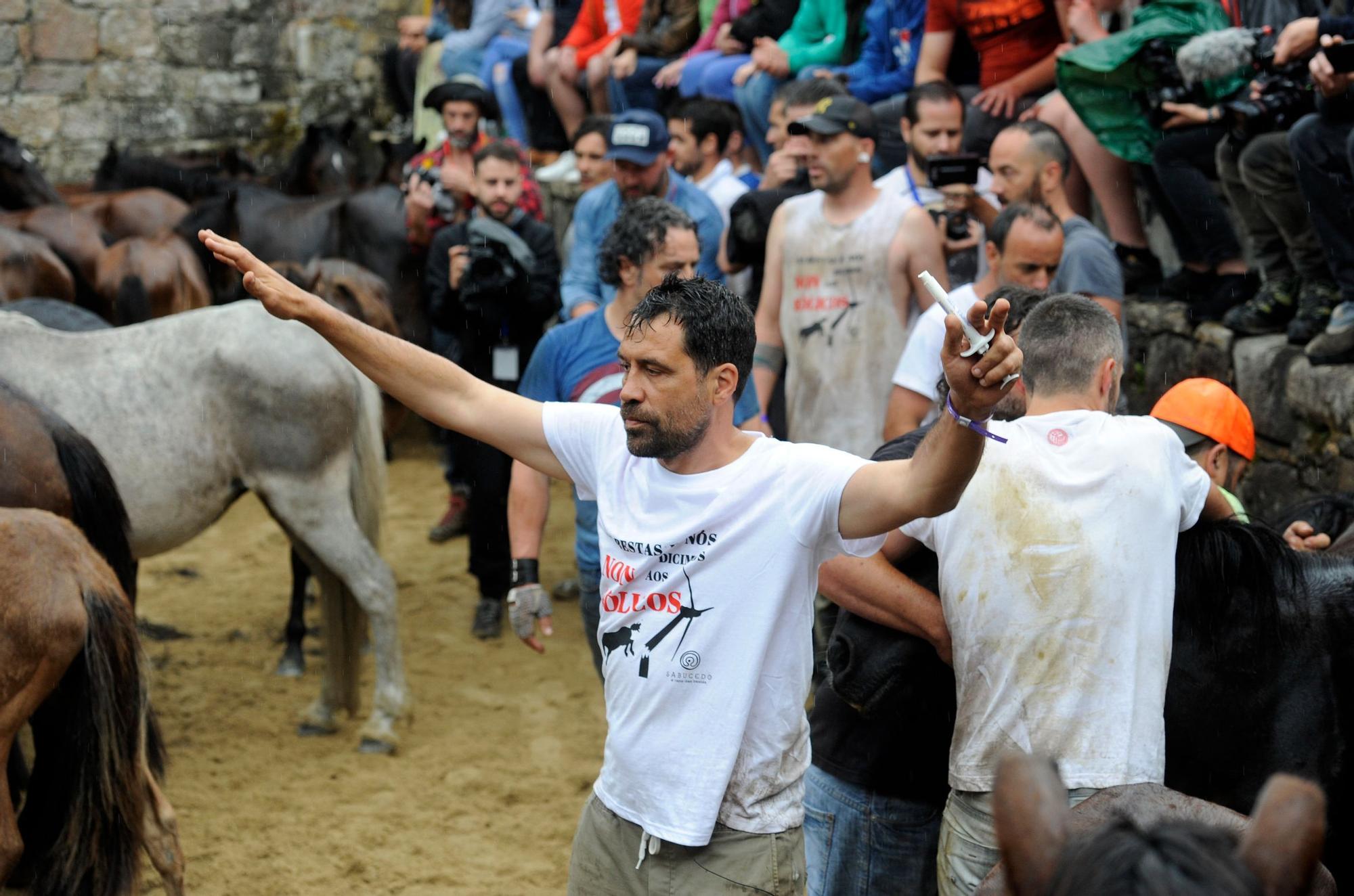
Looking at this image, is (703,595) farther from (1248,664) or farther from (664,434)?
(1248,664)

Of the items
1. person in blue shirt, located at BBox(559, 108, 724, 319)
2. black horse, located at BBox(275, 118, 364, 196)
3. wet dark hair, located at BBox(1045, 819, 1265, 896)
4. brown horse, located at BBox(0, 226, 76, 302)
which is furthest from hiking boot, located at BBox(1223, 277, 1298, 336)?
black horse, located at BBox(275, 118, 364, 196)

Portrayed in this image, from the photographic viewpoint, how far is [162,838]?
4.16 metres

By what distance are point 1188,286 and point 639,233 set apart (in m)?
3.24

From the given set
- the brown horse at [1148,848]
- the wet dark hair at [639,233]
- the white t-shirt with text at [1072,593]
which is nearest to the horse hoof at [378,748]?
the wet dark hair at [639,233]

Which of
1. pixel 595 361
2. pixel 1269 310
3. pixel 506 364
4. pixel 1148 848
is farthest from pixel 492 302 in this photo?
pixel 1148 848

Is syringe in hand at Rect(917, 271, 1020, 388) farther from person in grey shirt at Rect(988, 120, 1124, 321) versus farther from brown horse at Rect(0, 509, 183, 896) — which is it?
person in grey shirt at Rect(988, 120, 1124, 321)

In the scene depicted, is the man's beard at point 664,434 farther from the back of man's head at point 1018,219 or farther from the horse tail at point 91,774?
the back of man's head at point 1018,219

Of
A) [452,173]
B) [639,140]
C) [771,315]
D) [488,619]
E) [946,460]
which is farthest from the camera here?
[452,173]

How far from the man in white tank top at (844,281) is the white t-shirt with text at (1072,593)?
2.56 m

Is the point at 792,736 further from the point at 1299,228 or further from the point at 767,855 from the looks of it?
the point at 1299,228

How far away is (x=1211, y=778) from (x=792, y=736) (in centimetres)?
100

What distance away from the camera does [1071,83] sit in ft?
20.0

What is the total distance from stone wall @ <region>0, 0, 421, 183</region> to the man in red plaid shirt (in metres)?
6.05

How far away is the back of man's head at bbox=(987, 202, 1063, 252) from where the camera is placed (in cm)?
434
